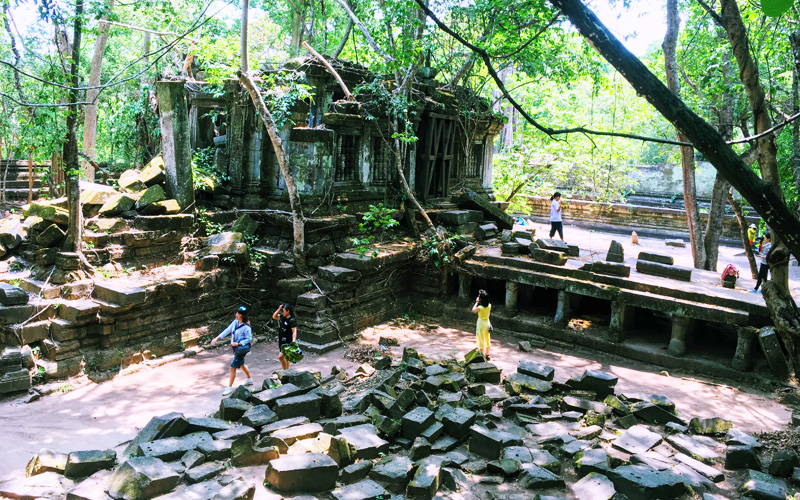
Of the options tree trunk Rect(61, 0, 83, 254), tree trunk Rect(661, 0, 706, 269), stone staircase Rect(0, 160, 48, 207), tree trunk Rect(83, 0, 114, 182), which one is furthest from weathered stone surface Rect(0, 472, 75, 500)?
tree trunk Rect(83, 0, 114, 182)

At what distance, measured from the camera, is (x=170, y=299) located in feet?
31.8

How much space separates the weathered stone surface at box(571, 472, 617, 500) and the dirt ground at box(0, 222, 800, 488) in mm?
2766

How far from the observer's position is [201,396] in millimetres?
8289

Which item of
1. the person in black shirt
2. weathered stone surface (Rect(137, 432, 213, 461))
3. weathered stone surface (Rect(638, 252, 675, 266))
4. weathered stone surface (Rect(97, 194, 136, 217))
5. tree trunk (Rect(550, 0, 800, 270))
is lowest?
weathered stone surface (Rect(137, 432, 213, 461))

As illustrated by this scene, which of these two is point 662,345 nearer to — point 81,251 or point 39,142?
point 81,251

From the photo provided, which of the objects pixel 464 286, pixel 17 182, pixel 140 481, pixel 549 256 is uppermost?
pixel 17 182

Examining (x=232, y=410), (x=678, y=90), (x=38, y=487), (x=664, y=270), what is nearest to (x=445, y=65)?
(x=678, y=90)

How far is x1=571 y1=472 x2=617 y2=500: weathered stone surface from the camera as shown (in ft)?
17.3

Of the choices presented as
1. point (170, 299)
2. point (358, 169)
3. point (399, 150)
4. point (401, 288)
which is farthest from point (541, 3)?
point (170, 299)

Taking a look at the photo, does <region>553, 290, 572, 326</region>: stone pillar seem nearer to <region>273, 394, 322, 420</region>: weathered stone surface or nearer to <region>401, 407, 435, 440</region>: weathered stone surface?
<region>401, 407, 435, 440</region>: weathered stone surface

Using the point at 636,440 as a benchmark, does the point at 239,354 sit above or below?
above

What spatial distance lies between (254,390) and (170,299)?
2.97m

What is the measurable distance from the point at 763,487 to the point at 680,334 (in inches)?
195

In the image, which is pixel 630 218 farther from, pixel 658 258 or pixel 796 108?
pixel 796 108
